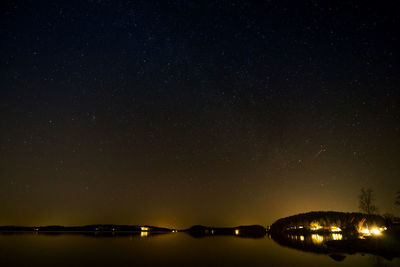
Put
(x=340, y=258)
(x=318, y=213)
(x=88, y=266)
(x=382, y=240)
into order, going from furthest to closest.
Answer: (x=318, y=213) < (x=382, y=240) < (x=340, y=258) < (x=88, y=266)

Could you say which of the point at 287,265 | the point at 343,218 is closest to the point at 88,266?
the point at 287,265

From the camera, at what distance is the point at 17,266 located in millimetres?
36656

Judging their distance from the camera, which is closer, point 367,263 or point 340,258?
point 367,263

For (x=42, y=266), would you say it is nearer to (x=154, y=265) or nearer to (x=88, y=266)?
(x=88, y=266)

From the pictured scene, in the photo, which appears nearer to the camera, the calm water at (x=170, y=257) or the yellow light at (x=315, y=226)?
the calm water at (x=170, y=257)

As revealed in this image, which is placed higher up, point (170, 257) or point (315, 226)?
point (315, 226)

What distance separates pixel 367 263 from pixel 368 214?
6859 cm

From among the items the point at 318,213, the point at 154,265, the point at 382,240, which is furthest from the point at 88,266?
the point at 318,213

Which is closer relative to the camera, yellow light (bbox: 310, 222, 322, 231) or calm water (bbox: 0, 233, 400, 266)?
Result: calm water (bbox: 0, 233, 400, 266)

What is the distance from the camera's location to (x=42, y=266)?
37.2m

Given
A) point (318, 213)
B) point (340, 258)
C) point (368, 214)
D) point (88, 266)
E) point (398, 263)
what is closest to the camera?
point (398, 263)

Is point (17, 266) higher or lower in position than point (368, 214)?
lower

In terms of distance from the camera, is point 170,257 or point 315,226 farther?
point 315,226

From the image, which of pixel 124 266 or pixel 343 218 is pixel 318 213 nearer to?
pixel 343 218
